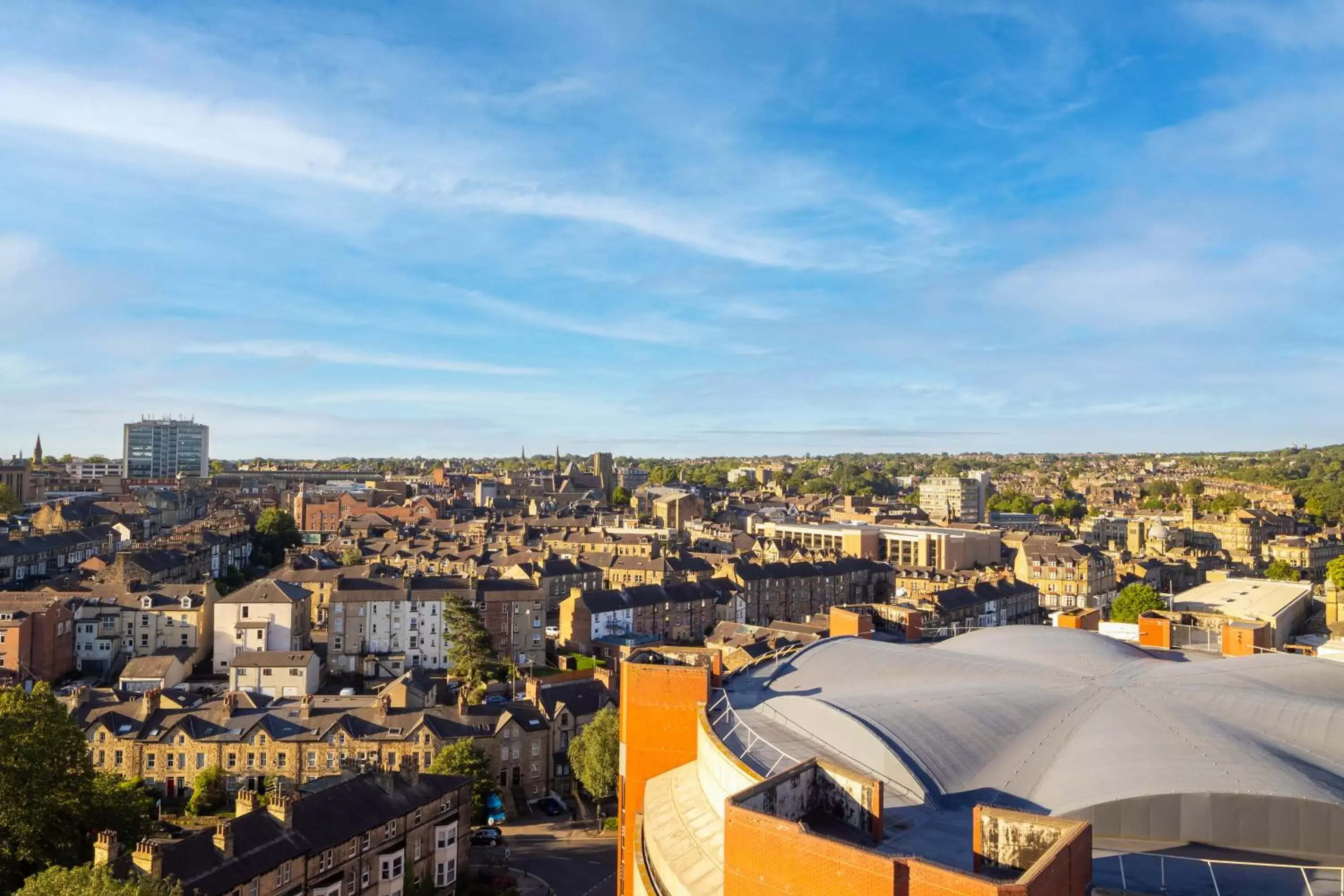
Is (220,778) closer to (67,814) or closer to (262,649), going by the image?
(67,814)

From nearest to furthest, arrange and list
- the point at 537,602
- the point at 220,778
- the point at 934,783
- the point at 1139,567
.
Answer: the point at 934,783
the point at 220,778
the point at 537,602
the point at 1139,567

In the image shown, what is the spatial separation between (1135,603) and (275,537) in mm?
78300

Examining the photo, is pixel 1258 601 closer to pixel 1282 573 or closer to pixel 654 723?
Answer: pixel 1282 573

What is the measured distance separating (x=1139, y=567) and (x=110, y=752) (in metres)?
85.0

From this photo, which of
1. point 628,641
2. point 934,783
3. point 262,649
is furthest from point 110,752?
point 934,783

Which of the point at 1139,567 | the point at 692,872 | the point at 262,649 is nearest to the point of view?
the point at 692,872

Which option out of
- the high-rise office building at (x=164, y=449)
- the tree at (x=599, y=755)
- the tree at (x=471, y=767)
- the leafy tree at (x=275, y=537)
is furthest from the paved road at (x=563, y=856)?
the high-rise office building at (x=164, y=449)

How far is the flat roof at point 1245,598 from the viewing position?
192 ft

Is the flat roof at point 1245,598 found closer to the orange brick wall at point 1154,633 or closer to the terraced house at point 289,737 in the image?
the orange brick wall at point 1154,633

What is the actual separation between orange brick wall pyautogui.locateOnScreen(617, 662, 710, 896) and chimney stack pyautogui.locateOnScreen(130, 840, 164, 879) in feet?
36.6

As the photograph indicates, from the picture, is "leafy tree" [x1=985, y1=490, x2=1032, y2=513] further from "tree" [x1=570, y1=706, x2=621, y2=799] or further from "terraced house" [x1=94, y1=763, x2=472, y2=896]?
"terraced house" [x1=94, y1=763, x2=472, y2=896]

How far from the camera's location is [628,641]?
61938 millimetres

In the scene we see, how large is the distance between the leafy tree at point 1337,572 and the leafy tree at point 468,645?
234 ft

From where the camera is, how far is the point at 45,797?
2833 centimetres
